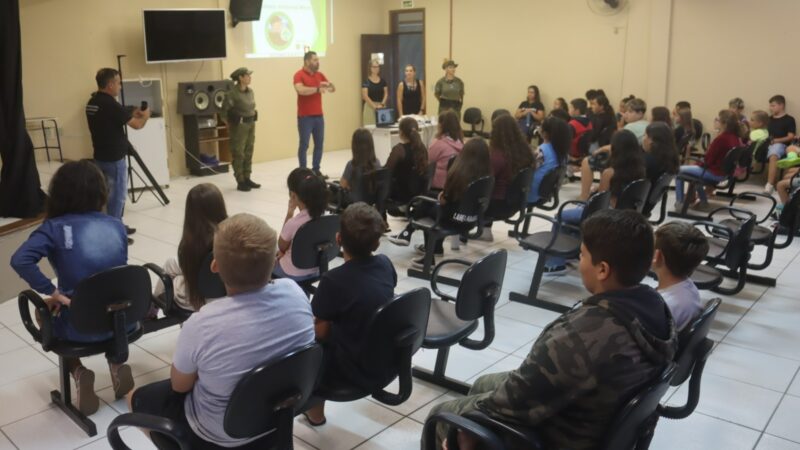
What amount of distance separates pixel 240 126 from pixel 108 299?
5.68 m

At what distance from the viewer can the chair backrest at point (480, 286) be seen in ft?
8.87

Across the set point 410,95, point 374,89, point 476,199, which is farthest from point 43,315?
point 410,95

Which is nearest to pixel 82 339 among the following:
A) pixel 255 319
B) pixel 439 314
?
pixel 255 319

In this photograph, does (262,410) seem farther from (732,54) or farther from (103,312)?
(732,54)

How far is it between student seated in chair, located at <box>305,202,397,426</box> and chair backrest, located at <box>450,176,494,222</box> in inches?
79.9

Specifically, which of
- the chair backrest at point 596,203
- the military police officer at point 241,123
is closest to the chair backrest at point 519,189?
the chair backrest at point 596,203

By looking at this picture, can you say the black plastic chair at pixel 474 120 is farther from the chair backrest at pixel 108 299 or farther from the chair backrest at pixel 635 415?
the chair backrest at pixel 635 415

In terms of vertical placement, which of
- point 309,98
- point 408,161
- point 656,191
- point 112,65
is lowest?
point 656,191

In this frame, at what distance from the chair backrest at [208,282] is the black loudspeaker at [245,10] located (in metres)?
6.98

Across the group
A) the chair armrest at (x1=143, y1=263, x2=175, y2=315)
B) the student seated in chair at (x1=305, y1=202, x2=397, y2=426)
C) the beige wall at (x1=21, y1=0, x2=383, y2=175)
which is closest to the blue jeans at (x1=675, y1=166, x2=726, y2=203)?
the student seated in chair at (x1=305, y1=202, x2=397, y2=426)

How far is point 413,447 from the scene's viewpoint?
9.09ft

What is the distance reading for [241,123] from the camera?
26.6ft

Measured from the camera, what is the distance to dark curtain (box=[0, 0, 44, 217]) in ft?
15.5

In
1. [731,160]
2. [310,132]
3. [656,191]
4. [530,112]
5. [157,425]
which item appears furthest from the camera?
[530,112]
